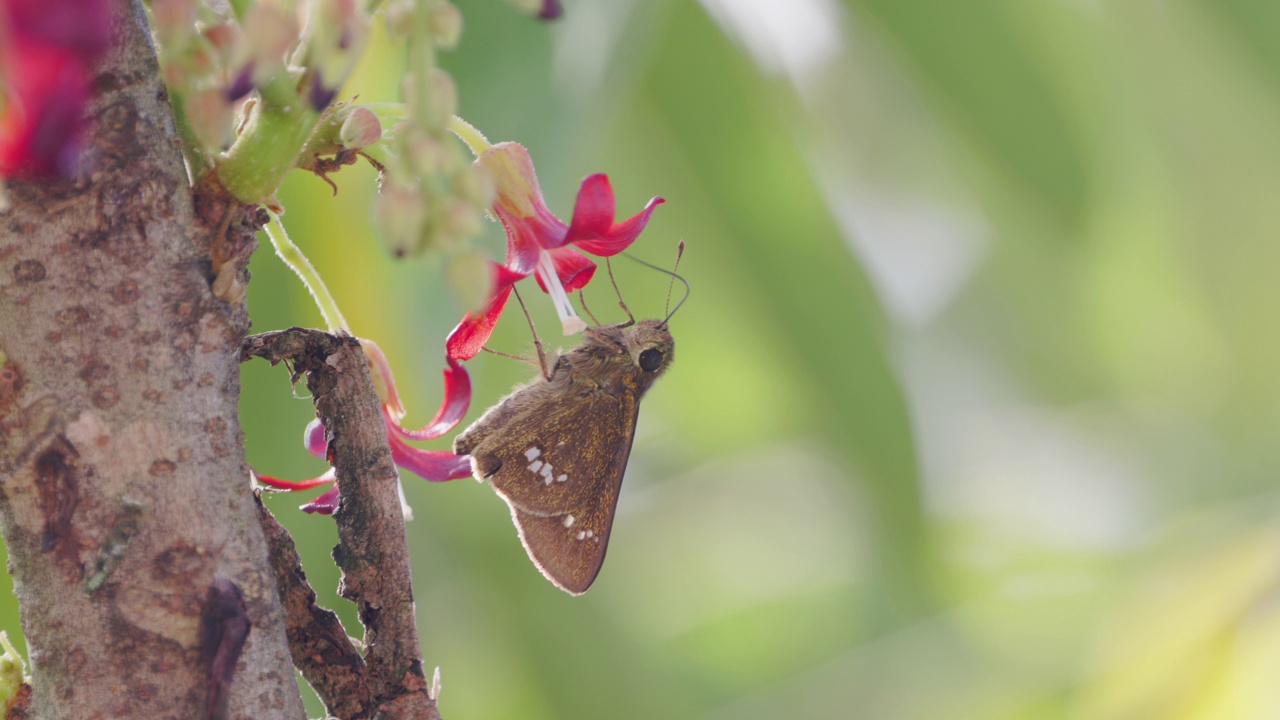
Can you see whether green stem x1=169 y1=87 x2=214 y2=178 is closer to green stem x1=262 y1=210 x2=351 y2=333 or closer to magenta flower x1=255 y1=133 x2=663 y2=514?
green stem x1=262 y1=210 x2=351 y2=333

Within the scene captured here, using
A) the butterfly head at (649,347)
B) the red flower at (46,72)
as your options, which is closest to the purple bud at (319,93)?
the red flower at (46,72)

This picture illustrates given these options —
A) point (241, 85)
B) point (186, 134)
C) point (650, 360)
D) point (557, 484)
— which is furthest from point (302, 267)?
point (650, 360)

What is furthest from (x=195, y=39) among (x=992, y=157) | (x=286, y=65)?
(x=992, y=157)

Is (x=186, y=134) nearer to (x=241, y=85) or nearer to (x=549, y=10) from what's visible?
(x=241, y=85)

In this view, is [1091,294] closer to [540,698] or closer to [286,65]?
[540,698]

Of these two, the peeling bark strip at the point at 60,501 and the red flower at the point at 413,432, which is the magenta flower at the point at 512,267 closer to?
the red flower at the point at 413,432
